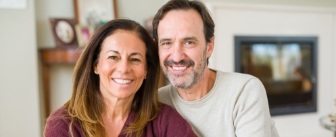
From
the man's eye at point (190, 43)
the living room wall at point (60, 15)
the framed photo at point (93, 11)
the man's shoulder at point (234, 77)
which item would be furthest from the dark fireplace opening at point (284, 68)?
the man's eye at point (190, 43)

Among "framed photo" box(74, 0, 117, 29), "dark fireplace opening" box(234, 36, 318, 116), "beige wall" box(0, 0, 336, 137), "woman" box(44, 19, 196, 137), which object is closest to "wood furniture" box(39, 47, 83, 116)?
"beige wall" box(0, 0, 336, 137)

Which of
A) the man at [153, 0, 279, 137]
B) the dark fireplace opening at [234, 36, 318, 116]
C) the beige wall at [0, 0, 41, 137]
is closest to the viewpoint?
the man at [153, 0, 279, 137]

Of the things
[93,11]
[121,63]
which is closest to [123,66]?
[121,63]

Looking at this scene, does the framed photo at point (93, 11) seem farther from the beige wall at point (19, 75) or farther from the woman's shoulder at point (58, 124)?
the woman's shoulder at point (58, 124)

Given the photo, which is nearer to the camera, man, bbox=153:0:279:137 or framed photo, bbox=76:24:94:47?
man, bbox=153:0:279:137

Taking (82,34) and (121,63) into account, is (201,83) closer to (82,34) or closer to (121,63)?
(121,63)

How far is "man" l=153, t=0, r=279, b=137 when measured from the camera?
3.98ft

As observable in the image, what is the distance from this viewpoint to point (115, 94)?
1196 millimetres

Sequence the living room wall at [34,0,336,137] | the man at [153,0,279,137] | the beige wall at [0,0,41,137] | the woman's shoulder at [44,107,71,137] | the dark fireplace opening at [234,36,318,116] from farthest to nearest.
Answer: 1. the dark fireplace opening at [234,36,318,116]
2. the living room wall at [34,0,336,137]
3. the beige wall at [0,0,41,137]
4. the man at [153,0,279,137]
5. the woman's shoulder at [44,107,71,137]

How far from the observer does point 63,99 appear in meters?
2.55

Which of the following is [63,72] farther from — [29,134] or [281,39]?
[281,39]

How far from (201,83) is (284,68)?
2052 mm

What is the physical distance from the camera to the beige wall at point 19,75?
2.17 metres

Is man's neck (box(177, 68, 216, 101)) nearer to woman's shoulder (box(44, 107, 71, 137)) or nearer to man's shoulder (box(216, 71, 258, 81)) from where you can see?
man's shoulder (box(216, 71, 258, 81))
